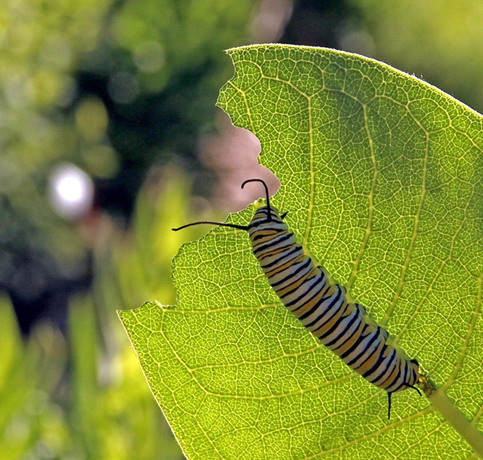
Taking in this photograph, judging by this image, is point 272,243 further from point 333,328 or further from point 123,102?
point 123,102

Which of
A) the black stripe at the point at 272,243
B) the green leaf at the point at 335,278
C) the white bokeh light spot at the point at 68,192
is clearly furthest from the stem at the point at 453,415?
the white bokeh light spot at the point at 68,192

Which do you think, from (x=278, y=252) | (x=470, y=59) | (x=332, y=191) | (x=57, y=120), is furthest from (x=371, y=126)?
(x=470, y=59)

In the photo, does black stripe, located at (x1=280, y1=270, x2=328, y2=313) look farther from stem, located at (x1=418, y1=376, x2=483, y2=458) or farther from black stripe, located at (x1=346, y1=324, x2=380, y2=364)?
stem, located at (x1=418, y1=376, x2=483, y2=458)

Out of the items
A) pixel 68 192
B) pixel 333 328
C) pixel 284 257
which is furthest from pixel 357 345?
pixel 68 192

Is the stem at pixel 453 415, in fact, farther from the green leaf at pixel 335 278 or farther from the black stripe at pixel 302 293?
the black stripe at pixel 302 293

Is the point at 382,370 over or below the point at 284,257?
below

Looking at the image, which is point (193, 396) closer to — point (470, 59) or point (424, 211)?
point (424, 211)

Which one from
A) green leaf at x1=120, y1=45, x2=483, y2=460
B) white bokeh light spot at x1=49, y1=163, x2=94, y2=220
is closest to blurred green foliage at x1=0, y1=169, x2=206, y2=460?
green leaf at x1=120, y1=45, x2=483, y2=460
